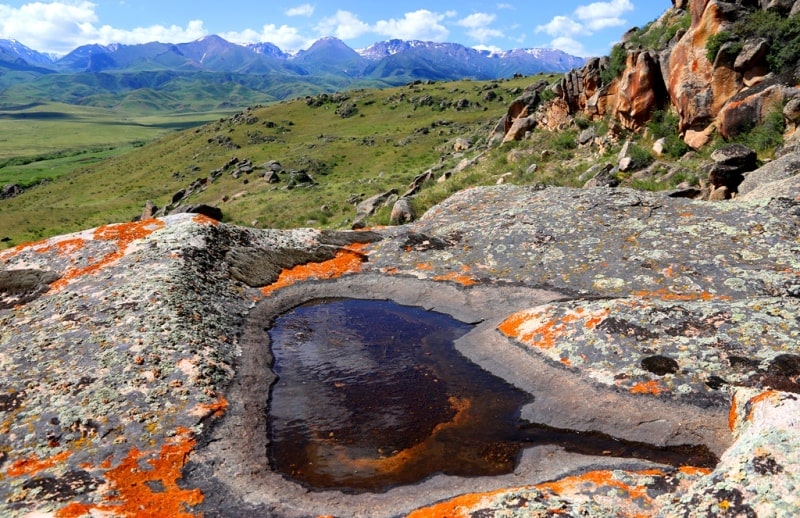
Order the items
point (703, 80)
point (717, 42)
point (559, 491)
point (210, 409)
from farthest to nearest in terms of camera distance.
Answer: point (703, 80)
point (717, 42)
point (210, 409)
point (559, 491)

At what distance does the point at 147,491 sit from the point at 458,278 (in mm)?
13593

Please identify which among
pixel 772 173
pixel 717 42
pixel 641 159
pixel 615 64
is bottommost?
pixel 772 173

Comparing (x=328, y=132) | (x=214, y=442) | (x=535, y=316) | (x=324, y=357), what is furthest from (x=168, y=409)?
(x=328, y=132)

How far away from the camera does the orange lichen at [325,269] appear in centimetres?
2061

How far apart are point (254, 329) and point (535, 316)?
935 centimetres

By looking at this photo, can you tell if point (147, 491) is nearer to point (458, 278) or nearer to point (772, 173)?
point (458, 278)

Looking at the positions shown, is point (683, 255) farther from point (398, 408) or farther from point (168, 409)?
point (168, 409)

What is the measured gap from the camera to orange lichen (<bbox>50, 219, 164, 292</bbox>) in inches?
721

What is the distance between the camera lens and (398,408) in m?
13.0

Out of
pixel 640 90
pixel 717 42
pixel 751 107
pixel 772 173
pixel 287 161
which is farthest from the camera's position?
pixel 287 161

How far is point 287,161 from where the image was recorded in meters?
112

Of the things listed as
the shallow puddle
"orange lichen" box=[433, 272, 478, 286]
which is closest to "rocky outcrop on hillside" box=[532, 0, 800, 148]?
"orange lichen" box=[433, 272, 478, 286]

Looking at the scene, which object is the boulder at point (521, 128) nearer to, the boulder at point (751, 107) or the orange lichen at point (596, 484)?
the boulder at point (751, 107)

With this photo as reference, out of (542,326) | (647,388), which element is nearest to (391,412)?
(542,326)
